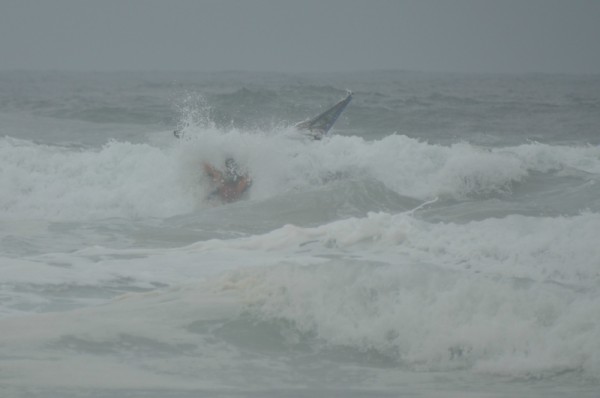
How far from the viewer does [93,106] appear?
2759 cm

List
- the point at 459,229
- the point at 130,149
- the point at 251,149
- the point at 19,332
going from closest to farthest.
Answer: the point at 19,332, the point at 459,229, the point at 251,149, the point at 130,149

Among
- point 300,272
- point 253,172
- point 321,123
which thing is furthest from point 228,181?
point 300,272

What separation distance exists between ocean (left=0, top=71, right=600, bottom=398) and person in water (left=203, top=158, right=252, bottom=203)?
145mm

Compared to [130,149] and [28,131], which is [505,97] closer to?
[28,131]

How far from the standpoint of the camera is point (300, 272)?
699 cm

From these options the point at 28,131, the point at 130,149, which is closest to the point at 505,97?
the point at 28,131

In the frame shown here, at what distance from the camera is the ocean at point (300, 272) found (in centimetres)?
557

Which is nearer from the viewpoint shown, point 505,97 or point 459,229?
point 459,229

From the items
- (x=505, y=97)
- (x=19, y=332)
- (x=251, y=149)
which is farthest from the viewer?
(x=505, y=97)

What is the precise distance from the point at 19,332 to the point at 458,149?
10.6m

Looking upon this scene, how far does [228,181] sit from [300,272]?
736cm

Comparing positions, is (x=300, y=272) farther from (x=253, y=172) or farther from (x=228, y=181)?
(x=253, y=172)

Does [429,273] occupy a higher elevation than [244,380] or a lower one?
higher

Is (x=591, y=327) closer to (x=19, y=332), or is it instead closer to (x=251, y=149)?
(x=19, y=332)
